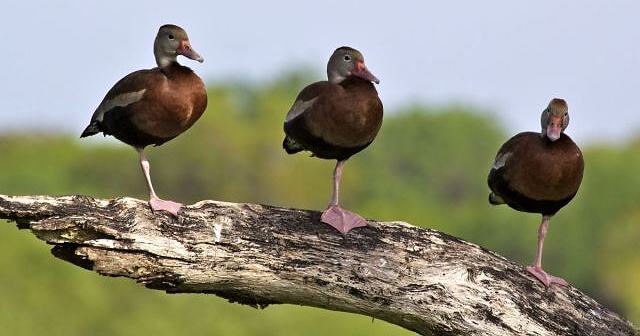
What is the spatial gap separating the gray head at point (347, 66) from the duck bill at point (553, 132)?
1.46 metres

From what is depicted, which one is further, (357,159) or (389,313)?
(357,159)

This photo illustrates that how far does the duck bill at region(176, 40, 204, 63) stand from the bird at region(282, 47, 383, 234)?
0.88m

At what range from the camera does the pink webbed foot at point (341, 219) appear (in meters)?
11.2

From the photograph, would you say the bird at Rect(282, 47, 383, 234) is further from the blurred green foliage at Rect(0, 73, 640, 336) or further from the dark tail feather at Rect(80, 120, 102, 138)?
the blurred green foliage at Rect(0, 73, 640, 336)

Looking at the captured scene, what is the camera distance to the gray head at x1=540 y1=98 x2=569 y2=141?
11.2m

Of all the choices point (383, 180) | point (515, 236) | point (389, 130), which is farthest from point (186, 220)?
point (389, 130)

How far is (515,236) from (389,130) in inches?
1639

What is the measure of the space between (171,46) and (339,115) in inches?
58.9

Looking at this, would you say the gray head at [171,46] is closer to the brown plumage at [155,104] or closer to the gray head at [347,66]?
the brown plumage at [155,104]

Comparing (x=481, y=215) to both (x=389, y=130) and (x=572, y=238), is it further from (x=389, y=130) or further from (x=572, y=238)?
(x=389, y=130)

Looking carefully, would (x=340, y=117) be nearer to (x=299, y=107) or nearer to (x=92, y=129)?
(x=299, y=107)

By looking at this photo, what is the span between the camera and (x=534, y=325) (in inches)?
440

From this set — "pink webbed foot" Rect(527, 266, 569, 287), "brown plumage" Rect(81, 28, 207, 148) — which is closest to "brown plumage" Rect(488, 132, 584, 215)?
"pink webbed foot" Rect(527, 266, 569, 287)

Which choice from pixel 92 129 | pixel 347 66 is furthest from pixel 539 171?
Result: pixel 92 129
